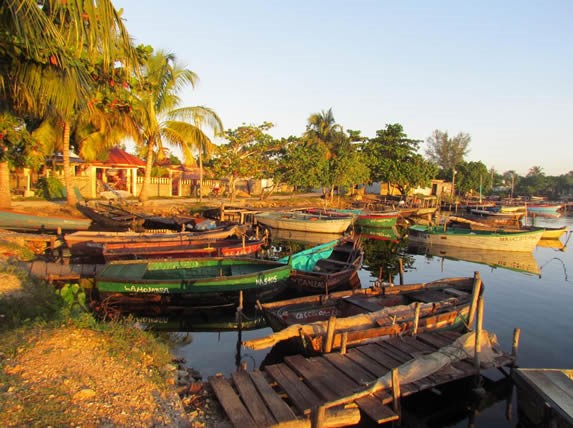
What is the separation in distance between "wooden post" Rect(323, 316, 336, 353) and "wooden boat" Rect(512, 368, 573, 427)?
369 centimetres

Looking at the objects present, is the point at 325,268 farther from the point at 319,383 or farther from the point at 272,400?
the point at 272,400

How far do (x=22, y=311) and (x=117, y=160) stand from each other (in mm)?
26531

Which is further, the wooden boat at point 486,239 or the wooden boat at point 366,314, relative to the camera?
the wooden boat at point 486,239

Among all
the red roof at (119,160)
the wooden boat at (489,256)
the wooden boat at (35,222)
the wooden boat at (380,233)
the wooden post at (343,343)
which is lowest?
the wooden boat at (489,256)

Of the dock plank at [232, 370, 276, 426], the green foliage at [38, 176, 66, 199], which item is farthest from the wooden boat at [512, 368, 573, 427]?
the green foliage at [38, 176, 66, 199]

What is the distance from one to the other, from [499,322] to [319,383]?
32.1 feet

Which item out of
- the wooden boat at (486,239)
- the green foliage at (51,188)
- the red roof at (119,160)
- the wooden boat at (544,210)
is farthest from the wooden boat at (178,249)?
the wooden boat at (544,210)

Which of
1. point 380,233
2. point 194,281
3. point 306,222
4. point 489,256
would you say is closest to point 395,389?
point 194,281

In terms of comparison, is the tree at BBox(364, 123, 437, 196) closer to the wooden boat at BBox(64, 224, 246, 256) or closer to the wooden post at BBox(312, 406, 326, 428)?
the wooden boat at BBox(64, 224, 246, 256)

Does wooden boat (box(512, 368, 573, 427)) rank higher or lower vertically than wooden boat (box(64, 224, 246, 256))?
lower

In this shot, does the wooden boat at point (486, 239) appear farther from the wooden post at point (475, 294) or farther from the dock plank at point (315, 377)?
the dock plank at point (315, 377)

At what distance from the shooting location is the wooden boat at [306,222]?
1186 inches

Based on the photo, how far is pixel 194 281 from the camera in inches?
501

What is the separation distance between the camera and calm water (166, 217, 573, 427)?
8844 millimetres
